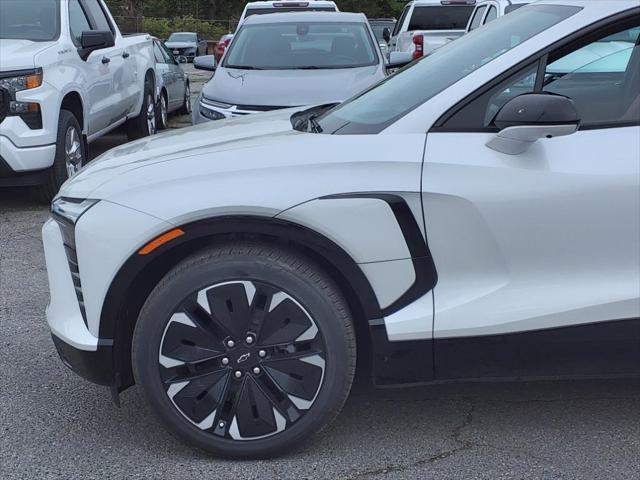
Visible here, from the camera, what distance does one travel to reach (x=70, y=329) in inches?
121

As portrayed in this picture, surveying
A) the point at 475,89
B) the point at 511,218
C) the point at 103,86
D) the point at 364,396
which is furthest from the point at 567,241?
the point at 103,86

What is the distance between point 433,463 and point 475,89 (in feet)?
4.30

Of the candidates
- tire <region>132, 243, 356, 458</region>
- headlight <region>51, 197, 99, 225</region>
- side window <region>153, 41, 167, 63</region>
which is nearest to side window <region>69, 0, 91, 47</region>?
side window <region>153, 41, 167, 63</region>

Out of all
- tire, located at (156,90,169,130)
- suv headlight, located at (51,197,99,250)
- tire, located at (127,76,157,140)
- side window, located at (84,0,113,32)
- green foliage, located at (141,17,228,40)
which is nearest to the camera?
suv headlight, located at (51,197,99,250)

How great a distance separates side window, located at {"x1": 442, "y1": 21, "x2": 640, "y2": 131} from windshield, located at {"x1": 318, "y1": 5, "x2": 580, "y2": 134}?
5.5 inches

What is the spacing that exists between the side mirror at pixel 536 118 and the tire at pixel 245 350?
0.78 metres

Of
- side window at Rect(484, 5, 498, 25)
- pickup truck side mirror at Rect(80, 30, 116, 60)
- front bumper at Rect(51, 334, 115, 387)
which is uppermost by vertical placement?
pickup truck side mirror at Rect(80, 30, 116, 60)

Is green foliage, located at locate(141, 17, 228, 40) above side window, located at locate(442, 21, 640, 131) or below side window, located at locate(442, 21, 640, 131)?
below

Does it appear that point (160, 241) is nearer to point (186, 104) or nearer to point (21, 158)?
point (21, 158)

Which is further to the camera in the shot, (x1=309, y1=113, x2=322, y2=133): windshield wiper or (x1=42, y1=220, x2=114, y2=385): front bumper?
(x1=309, y1=113, x2=322, y2=133): windshield wiper

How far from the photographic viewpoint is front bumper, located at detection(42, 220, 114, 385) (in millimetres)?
3018

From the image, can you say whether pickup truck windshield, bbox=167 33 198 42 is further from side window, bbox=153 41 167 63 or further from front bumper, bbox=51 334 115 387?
front bumper, bbox=51 334 115 387

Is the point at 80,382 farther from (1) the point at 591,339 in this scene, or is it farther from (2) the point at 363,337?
(1) the point at 591,339

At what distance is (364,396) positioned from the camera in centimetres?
358
